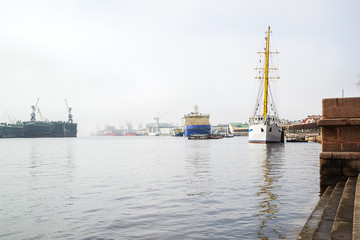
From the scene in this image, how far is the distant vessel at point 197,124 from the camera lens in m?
170

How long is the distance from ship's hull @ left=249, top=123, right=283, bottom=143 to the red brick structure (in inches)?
2544

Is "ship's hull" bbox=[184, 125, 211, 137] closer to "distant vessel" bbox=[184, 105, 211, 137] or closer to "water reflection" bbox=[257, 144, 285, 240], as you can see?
"distant vessel" bbox=[184, 105, 211, 137]

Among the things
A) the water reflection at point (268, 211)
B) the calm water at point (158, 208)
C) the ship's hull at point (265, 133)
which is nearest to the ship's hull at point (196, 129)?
the ship's hull at point (265, 133)

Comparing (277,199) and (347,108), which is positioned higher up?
(347,108)

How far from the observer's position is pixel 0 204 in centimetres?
1298

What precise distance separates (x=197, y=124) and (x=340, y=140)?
16157 centimetres

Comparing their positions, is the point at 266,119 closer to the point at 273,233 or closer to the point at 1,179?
the point at 1,179

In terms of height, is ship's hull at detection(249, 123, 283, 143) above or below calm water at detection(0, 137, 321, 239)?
above

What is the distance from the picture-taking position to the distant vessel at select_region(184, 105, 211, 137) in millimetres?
170125

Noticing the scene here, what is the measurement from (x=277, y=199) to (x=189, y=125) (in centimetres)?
15843

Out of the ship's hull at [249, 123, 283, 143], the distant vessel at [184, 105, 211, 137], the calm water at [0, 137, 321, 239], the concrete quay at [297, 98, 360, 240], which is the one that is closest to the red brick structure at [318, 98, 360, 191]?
the concrete quay at [297, 98, 360, 240]

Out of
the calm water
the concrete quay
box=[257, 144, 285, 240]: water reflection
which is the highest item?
the concrete quay

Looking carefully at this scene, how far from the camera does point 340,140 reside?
42.5 feet

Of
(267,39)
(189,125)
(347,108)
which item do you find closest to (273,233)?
(347,108)
